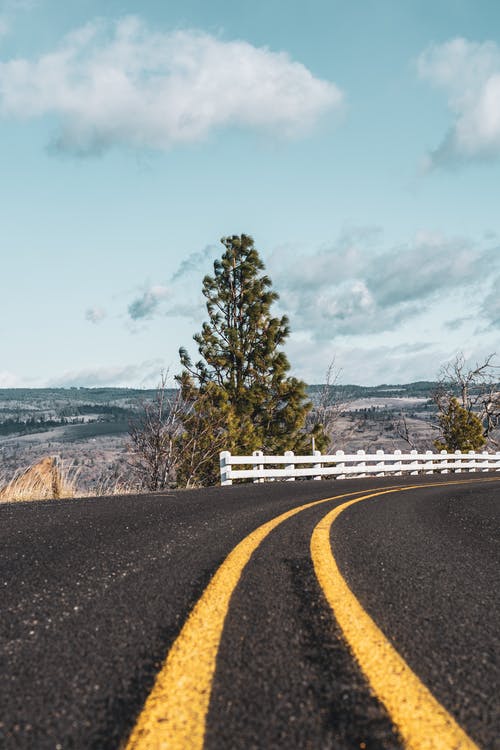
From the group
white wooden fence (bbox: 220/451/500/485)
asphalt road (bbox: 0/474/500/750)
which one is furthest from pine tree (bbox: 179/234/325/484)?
asphalt road (bbox: 0/474/500/750)

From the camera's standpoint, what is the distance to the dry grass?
35.9 feet

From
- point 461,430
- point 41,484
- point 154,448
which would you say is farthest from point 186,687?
point 461,430

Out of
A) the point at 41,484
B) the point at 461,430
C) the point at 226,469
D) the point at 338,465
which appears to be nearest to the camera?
the point at 41,484

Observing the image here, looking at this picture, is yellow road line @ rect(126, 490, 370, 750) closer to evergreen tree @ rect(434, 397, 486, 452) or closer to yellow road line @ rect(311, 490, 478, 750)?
yellow road line @ rect(311, 490, 478, 750)

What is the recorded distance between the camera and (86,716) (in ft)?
4.87

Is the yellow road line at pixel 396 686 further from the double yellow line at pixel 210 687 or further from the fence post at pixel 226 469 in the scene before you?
the fence post at pixel 226 469

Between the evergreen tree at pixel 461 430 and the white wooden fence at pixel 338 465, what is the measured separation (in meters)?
5.62

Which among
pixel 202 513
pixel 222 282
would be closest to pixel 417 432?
pixel 222 282

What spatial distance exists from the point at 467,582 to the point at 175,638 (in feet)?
6.55

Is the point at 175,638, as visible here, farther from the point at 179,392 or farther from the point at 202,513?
the point at 179,392

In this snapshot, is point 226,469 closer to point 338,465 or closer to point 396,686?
point 338,465

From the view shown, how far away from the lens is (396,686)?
5.34 ft

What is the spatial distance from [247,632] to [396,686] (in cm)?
69

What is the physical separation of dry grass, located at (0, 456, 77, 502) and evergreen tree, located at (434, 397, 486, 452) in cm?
2729
